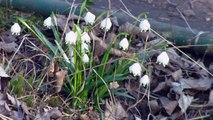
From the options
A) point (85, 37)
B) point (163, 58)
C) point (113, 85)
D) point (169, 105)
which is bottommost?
point (169, 105)

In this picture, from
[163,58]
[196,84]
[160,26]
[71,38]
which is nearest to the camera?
[71,38]

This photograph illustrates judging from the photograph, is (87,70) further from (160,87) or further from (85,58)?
(160,87)

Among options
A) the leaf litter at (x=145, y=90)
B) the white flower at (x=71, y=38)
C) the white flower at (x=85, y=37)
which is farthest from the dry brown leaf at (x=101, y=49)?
the white flower at (x=71, y=38)

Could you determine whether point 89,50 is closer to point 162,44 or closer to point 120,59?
point 120,59

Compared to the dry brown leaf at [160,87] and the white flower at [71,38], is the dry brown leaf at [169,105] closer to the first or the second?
the dry brown leaf at [160,87]

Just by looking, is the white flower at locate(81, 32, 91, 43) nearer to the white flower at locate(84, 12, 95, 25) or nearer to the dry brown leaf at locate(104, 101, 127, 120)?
the white flower at locate(84, 12, 95, 25)

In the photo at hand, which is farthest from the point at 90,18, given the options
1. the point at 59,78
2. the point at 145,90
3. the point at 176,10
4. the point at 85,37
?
the point at 176,10
